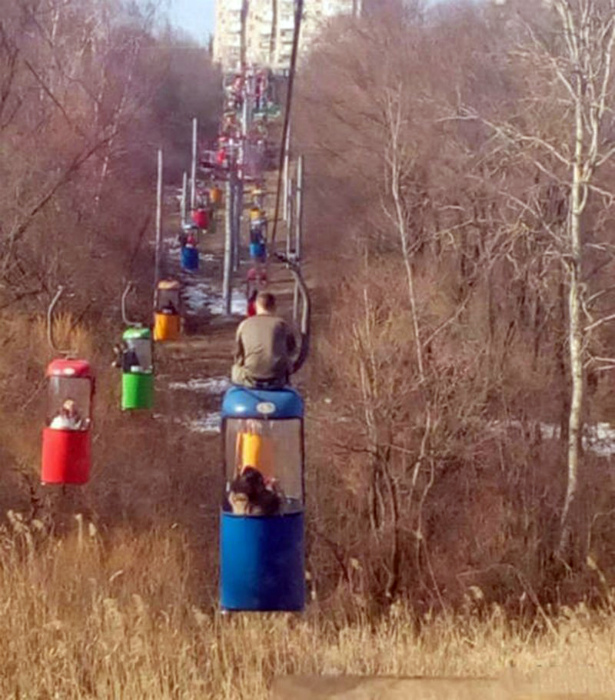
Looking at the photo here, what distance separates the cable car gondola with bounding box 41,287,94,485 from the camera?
29.7ft

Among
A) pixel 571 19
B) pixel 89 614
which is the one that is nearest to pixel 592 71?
pixel 571 19

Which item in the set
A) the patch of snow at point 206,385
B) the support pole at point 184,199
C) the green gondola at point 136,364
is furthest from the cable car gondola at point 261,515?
the support pole at point 184,199

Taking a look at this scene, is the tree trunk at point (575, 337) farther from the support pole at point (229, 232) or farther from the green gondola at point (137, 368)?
the support pole at point (229, 232)

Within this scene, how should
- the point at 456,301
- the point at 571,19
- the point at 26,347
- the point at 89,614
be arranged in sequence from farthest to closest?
1. the point at 456,301
2. the point at 26,347
3. the point at 571,19
4. the point at 89,614

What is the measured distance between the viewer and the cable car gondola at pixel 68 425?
9055mm

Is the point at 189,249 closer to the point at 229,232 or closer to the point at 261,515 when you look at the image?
the point at 229,232

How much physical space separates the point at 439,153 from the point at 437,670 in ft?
49.2

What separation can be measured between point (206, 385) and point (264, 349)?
15.3 meters

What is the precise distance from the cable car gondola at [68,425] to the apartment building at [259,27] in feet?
49.9

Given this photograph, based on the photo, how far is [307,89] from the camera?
2556 cm

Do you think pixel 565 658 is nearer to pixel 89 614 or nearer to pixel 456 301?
pixel 89 614

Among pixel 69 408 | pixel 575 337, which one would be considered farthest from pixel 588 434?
pixel 69 408

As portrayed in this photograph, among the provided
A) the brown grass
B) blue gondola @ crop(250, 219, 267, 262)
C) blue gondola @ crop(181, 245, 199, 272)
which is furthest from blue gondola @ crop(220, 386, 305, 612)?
blue gondola @ crop(181, 245, 199, 272)

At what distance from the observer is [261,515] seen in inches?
218
